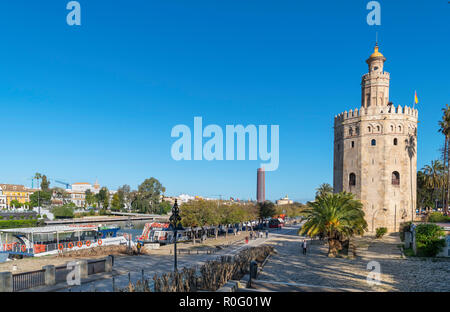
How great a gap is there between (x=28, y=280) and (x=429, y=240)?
27171 millimetres

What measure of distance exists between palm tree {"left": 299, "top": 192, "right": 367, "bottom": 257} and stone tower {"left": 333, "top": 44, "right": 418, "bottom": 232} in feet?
55.4

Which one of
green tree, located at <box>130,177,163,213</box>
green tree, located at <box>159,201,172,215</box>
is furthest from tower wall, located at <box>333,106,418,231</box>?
green tree, located at <box>159,201,172,215</box>

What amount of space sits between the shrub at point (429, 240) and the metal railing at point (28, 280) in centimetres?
2651

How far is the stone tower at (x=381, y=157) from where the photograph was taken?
40375mm

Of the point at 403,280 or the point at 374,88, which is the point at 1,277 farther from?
the point at 374,88

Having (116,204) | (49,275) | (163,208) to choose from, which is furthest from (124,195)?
(49,275)

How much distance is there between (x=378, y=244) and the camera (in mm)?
33875

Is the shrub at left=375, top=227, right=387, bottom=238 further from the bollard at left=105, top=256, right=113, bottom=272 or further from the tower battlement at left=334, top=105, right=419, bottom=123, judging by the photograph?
the bollard at left=105, top=256, right=113, bottom=272

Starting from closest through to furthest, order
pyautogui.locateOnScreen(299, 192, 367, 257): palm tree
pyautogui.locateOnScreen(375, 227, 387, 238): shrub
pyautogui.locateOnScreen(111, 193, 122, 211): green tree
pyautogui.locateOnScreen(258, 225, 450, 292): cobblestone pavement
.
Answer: pyautogui.locateOnScreen(258, 225, 450, 292): cobblestone pavement → pyautogui.locateOnScreen(299, 192, 367, 257): palm tree → pyautogui.locateOnScreen(375, 227, 387, 238): shrub → pyautogui.locateOnScreen(111, 193, 122, 211): green tree

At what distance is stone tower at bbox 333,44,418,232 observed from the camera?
40375 millimetres

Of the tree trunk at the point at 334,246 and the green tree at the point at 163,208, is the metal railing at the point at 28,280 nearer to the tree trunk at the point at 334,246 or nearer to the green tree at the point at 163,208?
the tree trunk at the point at 334,246
